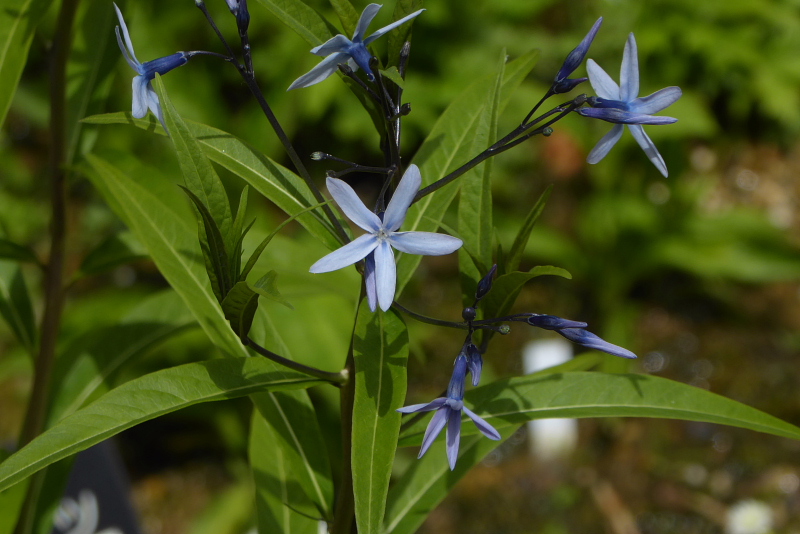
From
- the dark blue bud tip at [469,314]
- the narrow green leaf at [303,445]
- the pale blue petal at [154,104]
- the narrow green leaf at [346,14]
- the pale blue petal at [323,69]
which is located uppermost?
the narrow green leaf at [346,14]

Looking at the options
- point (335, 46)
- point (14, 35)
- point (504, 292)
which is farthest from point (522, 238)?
point (14, 35)

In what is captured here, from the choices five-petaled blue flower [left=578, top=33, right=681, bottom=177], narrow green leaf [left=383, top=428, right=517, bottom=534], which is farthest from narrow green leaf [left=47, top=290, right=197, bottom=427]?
five-petaled blue flower [left=578, top=33, right=681, bottom=177]

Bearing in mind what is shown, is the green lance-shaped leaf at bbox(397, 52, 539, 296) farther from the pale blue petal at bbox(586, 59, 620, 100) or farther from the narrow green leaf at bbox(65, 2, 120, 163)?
the narrow green leaf at bbox(65, 2, 120, 163)

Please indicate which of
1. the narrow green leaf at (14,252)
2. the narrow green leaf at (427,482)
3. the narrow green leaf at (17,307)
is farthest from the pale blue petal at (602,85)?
the narrow green leaf at (17,307)

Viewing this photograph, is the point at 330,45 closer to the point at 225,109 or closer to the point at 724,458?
the point at 724,458

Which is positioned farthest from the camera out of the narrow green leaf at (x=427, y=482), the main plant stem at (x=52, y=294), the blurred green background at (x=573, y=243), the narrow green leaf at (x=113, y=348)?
the blurred green background at (x=573, y=243)

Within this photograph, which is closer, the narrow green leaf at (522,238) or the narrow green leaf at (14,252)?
the narrow green leaf at (522,238)

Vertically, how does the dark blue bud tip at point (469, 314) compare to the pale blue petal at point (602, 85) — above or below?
below

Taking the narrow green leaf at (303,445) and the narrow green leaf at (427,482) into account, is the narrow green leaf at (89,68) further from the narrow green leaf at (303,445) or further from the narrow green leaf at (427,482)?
the narrow green leaf at (427,482)
